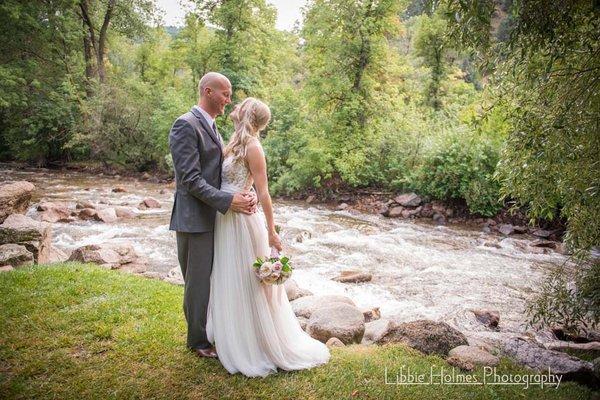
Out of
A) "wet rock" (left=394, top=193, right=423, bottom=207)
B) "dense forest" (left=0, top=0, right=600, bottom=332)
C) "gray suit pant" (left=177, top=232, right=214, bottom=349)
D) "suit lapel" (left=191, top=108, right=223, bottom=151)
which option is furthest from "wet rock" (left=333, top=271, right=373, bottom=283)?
"wet rock" (left=394, top=193, right=423, bottom=207)

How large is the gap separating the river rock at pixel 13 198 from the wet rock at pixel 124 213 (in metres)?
4.44

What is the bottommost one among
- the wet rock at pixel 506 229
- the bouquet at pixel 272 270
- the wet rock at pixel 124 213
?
the wet rock at pixel 124 213

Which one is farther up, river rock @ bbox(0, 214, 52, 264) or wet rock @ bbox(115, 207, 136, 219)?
river rock @ bbox(0, 214, 52, 264)

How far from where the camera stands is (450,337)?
19.8 feet

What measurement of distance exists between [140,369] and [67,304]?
2.35 metres

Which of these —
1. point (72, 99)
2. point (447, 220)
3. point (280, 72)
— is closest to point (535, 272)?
point (447, 220)

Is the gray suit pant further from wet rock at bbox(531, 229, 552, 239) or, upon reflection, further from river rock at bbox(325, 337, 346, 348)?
wet rock at bbox(531, 229, 552, 239)

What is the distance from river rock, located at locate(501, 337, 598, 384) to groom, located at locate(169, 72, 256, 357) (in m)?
4.57

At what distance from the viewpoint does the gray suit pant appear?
439 cm

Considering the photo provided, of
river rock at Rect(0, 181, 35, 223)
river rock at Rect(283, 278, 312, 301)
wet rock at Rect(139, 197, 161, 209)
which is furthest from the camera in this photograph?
wet rock at Rect(139, 197, 161, 209)

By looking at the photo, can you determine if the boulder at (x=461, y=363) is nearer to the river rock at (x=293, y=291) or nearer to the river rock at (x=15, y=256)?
the river rock at (x=293, y=291)

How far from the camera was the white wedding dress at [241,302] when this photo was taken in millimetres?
4414

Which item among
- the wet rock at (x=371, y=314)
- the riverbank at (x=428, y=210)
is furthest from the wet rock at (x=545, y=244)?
the wet rock at (x=371, y=314)

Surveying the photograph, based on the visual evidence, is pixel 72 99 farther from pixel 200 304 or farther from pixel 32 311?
pixel 200 304
